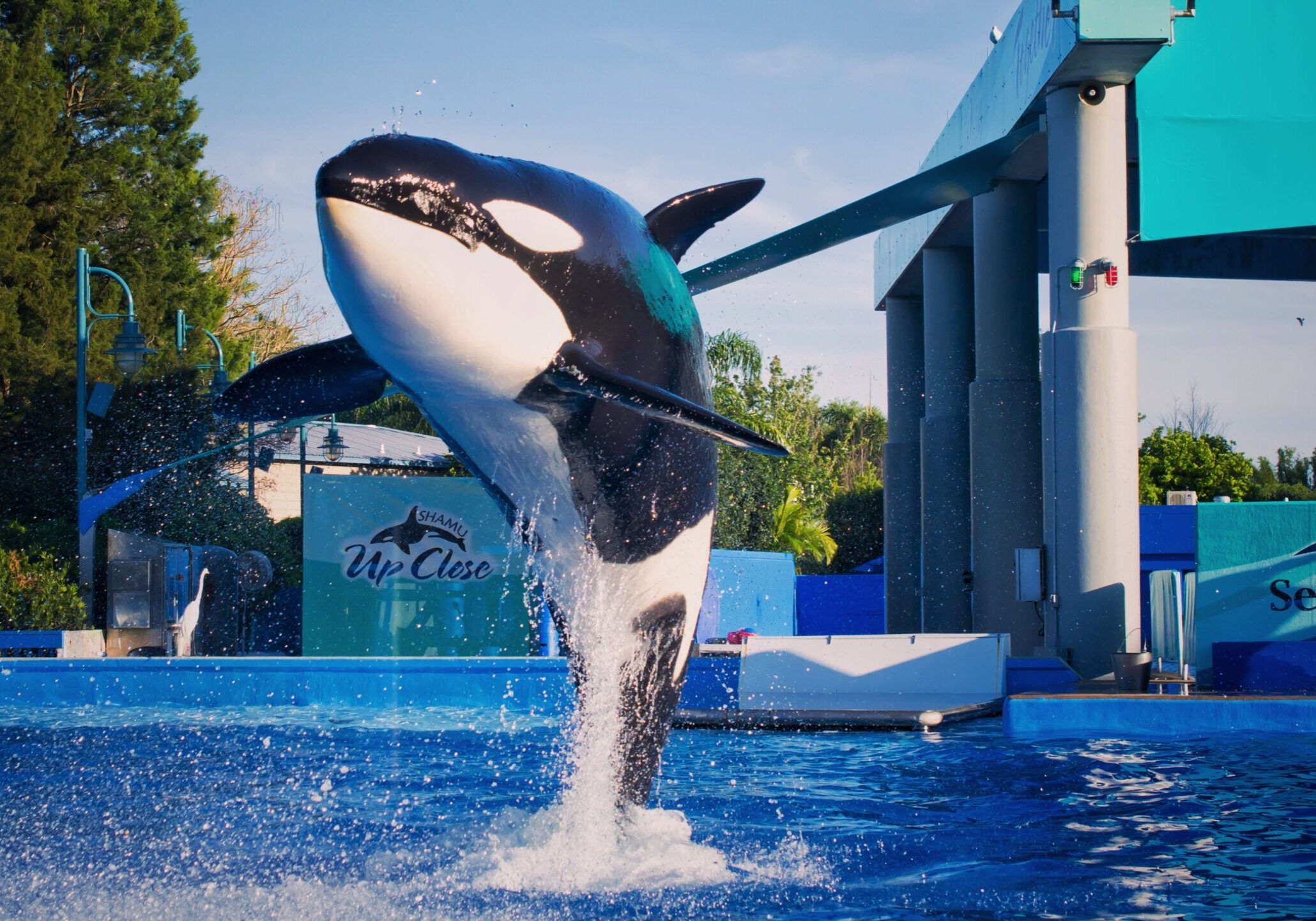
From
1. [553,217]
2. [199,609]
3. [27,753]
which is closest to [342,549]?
[199,609]

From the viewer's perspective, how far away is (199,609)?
13438mm

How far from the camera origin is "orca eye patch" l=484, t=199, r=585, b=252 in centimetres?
275

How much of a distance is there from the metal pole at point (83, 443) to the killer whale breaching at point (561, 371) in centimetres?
972

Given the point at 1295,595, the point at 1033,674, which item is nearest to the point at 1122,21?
the point at 1295,595

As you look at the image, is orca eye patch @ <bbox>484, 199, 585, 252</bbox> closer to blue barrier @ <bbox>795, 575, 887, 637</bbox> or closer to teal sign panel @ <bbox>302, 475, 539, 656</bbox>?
teal sign panel @ <bbox>302, 475, 539, 656</bbox>

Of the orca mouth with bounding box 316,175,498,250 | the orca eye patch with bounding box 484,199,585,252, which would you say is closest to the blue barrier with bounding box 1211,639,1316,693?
the orca eye patch with bounding box 484,199,585,252

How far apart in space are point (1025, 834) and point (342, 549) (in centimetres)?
814

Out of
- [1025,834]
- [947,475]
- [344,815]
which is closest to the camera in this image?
[1025,834]

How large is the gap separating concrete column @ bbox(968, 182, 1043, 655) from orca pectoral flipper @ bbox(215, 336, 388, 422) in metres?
10.1

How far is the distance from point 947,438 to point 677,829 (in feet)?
37.2

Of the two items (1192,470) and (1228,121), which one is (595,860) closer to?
(1228,121)

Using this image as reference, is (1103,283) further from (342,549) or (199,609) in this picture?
(199,609)

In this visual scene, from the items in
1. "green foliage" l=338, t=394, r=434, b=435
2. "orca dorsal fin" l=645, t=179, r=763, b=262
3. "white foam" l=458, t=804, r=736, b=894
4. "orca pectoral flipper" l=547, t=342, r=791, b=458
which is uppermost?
"green foliage" l=338, t=394, r=434, b=435

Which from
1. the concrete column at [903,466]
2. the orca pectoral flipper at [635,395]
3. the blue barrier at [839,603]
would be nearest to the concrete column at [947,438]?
the concrete column at [903,466]
